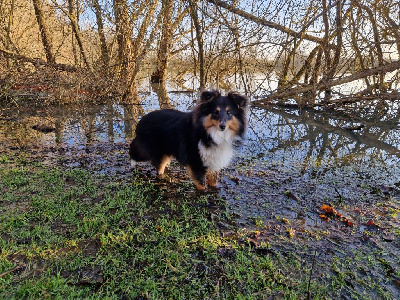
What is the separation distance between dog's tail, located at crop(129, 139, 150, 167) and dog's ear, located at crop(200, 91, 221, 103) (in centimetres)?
140

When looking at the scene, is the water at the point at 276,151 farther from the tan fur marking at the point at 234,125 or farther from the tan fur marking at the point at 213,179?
the tan fur marking at the point at 234,125

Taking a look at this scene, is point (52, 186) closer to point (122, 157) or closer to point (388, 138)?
point (122, 157)

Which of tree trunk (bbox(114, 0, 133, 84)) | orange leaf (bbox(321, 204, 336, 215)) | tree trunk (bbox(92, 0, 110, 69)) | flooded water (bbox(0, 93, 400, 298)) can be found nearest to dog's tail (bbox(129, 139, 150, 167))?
flooded water (bbox(0, 93, 400, 298))

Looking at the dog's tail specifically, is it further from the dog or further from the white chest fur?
the white chest fur

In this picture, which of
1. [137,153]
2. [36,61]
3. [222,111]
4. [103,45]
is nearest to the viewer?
[222,111]

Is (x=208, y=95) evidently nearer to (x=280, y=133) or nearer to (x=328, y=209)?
(x=328, y=209)

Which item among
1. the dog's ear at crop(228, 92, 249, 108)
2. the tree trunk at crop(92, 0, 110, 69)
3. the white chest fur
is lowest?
the white chest fur

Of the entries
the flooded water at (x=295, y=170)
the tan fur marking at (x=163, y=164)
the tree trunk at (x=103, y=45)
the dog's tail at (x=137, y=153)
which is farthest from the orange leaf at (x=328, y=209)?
the tree trunk at (x=103, y=45)

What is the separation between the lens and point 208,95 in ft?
12.5

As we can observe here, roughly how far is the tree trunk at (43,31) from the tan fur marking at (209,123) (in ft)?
32.6

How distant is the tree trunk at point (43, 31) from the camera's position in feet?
36.2

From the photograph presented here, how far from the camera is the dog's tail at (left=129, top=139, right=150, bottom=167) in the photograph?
Answer: 464 centimetres

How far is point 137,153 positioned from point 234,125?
5.93 ft

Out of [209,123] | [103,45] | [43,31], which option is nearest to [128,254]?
[209,123]
